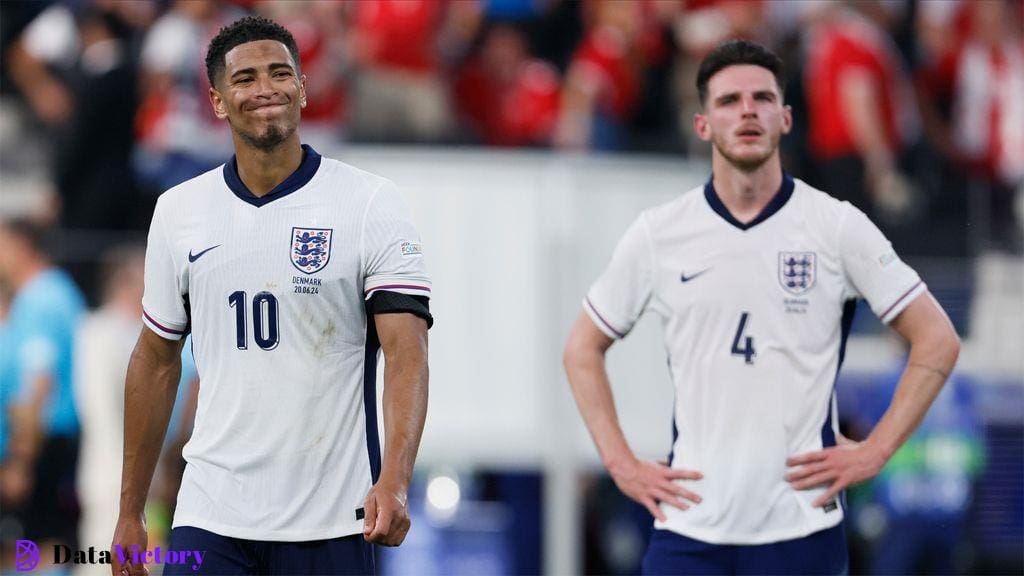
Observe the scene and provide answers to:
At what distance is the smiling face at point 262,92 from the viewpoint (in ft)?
17.3

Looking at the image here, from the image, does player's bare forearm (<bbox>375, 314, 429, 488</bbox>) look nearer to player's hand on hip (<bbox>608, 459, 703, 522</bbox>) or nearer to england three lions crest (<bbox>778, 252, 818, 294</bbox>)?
player's hand on hip (<bbox>608, 459, 703, 522</bbox>)

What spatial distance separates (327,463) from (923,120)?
8945 millimetres

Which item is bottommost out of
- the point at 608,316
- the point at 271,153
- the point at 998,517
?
the point at 998,517

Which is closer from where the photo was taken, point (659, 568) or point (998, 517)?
point (659, 568)

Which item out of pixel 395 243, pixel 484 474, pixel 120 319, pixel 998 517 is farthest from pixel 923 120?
pixel 395 243

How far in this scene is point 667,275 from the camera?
251 inches

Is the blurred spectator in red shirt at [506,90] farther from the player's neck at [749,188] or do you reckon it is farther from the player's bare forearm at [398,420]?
the player's bare forearm at [398,420]

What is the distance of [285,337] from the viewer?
5.18 m

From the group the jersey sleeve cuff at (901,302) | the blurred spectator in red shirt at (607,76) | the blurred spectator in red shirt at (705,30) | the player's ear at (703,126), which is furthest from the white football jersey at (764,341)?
the blurred spectator in red shirt at (705,30)

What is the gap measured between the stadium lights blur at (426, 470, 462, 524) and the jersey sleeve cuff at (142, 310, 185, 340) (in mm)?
6249

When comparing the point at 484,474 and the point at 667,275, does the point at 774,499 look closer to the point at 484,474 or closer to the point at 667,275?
the point at 667,275

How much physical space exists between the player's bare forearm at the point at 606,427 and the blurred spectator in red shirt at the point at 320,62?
5795 mm

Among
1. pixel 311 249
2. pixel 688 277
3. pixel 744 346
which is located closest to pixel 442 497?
pixel 688 277

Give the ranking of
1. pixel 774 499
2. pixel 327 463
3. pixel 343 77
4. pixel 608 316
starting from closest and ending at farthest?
pixel 327 463 < pixel 774 499 < pixel 608 316 < pixel 343 77
